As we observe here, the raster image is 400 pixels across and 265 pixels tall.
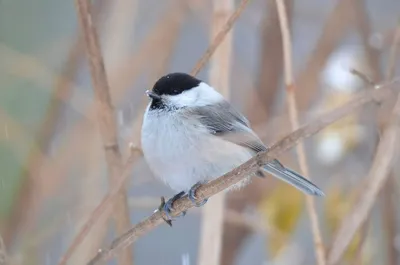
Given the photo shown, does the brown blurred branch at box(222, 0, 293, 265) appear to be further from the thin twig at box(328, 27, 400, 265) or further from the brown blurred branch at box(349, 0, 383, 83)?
the thin twig at box(328, 27, 400, 265)

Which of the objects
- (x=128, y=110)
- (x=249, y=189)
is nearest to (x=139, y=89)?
(x=128, y=110)

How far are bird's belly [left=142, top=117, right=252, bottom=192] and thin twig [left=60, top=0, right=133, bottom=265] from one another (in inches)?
3.1

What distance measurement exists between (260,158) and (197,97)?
522mm

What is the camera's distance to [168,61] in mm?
1462

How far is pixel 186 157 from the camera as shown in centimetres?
112

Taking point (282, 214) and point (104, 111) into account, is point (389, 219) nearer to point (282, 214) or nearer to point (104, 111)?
point (282, 214)

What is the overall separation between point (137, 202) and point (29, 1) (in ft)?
3.89

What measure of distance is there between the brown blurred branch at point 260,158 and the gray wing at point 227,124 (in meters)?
0.16

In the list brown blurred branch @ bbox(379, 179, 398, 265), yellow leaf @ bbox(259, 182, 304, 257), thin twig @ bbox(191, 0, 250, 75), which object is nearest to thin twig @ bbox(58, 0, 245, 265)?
thin twig @ bbox(191, 0, 250, 75)

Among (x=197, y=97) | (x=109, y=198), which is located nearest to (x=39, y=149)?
(x=197, y=97)

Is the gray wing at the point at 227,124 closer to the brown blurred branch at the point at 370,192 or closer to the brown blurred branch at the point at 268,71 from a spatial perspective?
the brown blurred branch at the point at 370,192

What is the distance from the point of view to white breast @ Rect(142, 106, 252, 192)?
112cm

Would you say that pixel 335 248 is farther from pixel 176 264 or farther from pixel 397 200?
pixel 176 264

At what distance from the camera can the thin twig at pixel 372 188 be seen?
1007 millimetres
